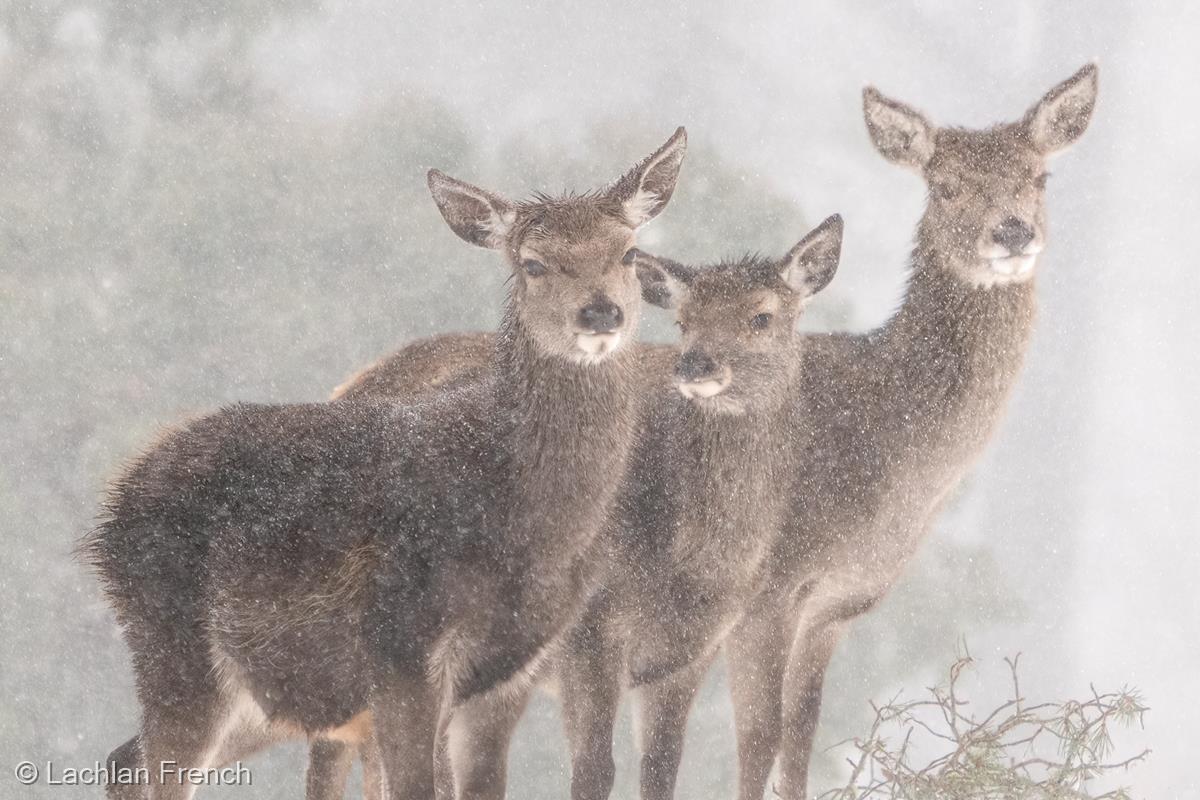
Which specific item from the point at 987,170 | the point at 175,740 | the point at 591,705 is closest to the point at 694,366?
the point at 591,705

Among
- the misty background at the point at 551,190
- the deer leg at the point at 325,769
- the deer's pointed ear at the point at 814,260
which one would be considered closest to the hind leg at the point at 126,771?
the deer leg at the point at 325,769

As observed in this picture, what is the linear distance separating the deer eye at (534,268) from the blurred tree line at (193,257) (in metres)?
7.45

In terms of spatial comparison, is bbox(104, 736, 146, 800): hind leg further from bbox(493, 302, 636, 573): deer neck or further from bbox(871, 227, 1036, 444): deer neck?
bbox(871, 227, 1036, 444): deer neck

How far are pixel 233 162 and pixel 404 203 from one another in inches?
64.3

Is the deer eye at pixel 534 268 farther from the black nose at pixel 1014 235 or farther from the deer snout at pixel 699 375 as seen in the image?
the black nose at pixel 1014 235

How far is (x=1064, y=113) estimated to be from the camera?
7.45m

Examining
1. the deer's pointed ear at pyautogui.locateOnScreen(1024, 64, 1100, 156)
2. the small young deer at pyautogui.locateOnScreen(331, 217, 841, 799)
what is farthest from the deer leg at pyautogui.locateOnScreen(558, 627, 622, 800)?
the deer's pointed ear at pyautogui.locateOnScreen(1024, 64, 1100, 156)

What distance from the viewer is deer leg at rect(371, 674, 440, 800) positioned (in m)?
5.82

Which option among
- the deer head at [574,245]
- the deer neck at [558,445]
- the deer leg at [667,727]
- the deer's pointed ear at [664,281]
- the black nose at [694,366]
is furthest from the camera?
the deer leg at [667,727]

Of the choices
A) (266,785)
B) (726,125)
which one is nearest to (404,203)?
(726,125)

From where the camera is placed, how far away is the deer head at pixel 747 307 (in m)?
A: 6.95

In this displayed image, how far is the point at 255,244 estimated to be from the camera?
1444cm

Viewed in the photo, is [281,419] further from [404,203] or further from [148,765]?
[404,203]

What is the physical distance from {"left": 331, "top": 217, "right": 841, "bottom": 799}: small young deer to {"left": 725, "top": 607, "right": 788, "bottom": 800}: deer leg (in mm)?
218
